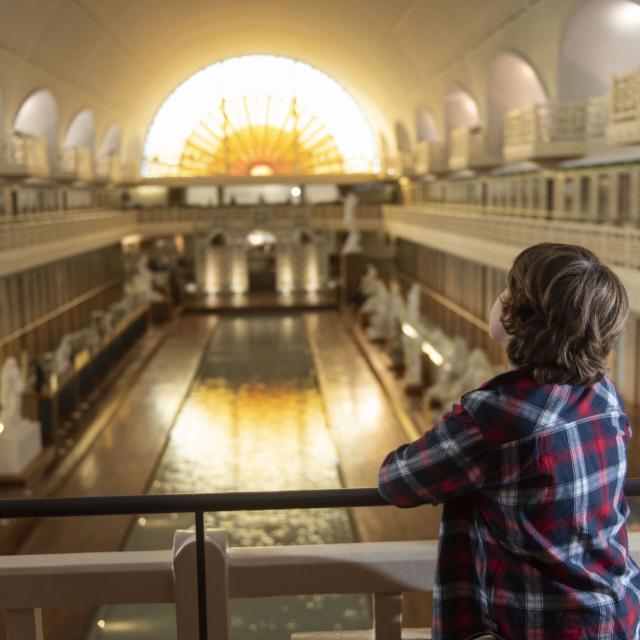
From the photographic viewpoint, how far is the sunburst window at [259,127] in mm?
44125

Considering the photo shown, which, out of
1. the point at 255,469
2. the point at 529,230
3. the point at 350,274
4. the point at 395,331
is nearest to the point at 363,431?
the point at 255,469

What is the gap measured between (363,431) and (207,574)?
14.6 meters

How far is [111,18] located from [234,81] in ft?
62.7

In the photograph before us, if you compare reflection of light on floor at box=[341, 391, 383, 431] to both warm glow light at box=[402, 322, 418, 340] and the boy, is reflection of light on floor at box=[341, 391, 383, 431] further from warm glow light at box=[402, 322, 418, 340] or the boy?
the boy

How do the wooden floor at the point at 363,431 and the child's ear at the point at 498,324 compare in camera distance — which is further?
the wooden floor at the point at 363,431

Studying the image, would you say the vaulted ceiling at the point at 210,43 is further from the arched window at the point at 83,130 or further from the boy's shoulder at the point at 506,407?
the boy's shoulder at the point at 506,407

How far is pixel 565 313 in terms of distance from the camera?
2.06 m

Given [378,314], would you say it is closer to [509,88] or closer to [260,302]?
[509,88]

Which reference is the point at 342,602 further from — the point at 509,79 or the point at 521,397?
the point at 509,79

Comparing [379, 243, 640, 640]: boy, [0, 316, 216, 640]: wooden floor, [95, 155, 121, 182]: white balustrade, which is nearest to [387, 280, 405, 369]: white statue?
[0, 316, 216, 640]: wooden floor

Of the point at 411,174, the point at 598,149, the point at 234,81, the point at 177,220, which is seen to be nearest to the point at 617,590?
the point at 598,149

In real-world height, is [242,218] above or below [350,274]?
above

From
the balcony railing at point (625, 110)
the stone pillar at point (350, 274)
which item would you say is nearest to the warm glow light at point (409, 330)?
the balcony railing at point (625, 110)

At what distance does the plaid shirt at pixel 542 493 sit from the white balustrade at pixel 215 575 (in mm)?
425
